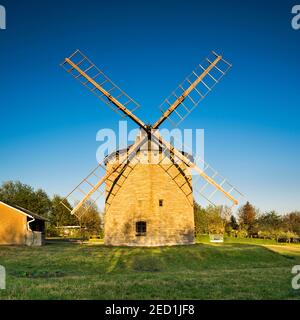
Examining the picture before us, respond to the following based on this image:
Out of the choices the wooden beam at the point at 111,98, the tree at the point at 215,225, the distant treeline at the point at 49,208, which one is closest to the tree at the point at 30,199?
the distant treeline at the point at 49,208

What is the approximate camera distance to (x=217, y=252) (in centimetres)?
1942

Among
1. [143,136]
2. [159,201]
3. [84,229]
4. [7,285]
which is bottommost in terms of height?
[84,229]

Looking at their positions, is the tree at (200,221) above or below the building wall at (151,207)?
below

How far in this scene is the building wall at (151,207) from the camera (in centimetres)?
2169

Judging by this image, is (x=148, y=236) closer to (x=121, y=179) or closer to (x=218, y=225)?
(x=121, y=179)

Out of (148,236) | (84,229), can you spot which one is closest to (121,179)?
(148,236)

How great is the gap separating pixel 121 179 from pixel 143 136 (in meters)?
3.48

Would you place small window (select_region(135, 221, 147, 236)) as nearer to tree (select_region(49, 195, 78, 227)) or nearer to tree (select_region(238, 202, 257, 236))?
tree (select_region(238, 202, 257, 236))

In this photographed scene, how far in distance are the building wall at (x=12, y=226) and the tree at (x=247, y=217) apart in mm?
43215

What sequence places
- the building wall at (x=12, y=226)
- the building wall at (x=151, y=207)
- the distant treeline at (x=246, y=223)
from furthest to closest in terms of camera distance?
1. the distant treeline at (x=246, y=223)
2. the building wall at (x=12, y=226)
3. the building wall at (x=151, y=207)

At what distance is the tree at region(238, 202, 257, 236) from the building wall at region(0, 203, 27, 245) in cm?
4321

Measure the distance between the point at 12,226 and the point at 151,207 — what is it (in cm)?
1314

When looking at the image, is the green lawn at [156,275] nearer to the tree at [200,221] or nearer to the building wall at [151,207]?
the building wall at [151,207]
